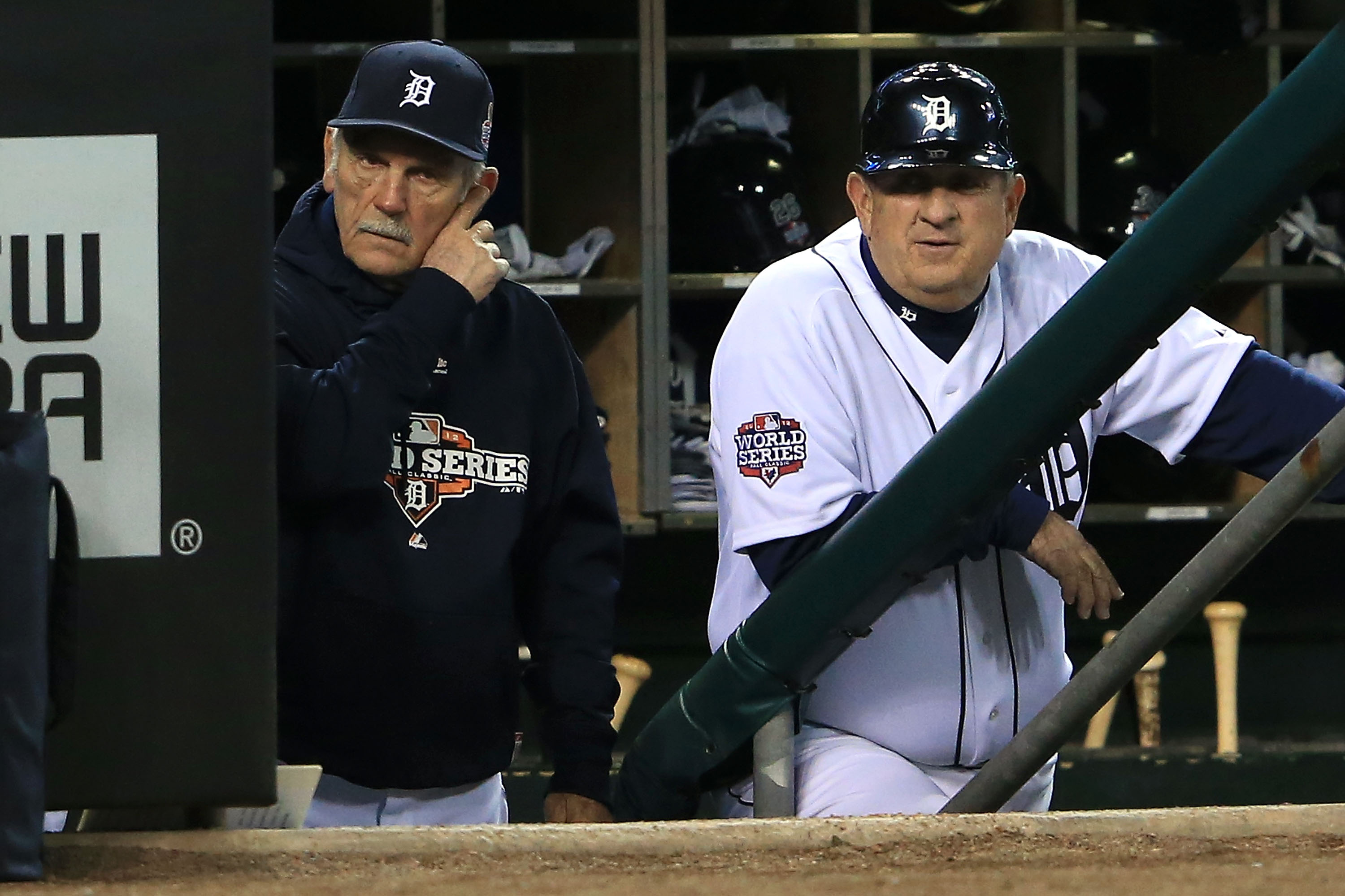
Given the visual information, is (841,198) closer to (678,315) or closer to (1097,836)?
(678,315)

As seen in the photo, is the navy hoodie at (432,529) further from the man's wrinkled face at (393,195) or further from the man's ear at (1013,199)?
the man's ear at (1013,199)

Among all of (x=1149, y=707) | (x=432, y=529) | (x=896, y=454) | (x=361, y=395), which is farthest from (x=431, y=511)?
(x=1149, y=707)

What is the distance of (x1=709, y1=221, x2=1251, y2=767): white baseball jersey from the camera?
1.50 m

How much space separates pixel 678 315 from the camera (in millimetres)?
3270

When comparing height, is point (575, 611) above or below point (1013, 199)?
below

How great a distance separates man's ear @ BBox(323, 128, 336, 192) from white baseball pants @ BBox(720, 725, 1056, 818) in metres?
0.65

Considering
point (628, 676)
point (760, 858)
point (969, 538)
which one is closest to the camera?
point (760, 858)

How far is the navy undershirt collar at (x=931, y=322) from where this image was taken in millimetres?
1608

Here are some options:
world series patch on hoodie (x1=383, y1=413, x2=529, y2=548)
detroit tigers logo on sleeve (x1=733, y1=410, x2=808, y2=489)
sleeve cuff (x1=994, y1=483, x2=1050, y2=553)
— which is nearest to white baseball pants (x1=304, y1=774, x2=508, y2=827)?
world series patch on hoodie (x1=383, y1=413, x2=529, y2=548)

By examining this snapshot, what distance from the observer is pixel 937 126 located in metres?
1.55

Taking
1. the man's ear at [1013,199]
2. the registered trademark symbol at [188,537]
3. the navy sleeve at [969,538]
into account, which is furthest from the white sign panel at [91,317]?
the man's ear at [1013,199]

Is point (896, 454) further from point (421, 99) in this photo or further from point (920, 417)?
point (421, 99)

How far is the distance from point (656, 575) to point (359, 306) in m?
2.04

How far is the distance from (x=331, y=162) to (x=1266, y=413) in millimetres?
887
